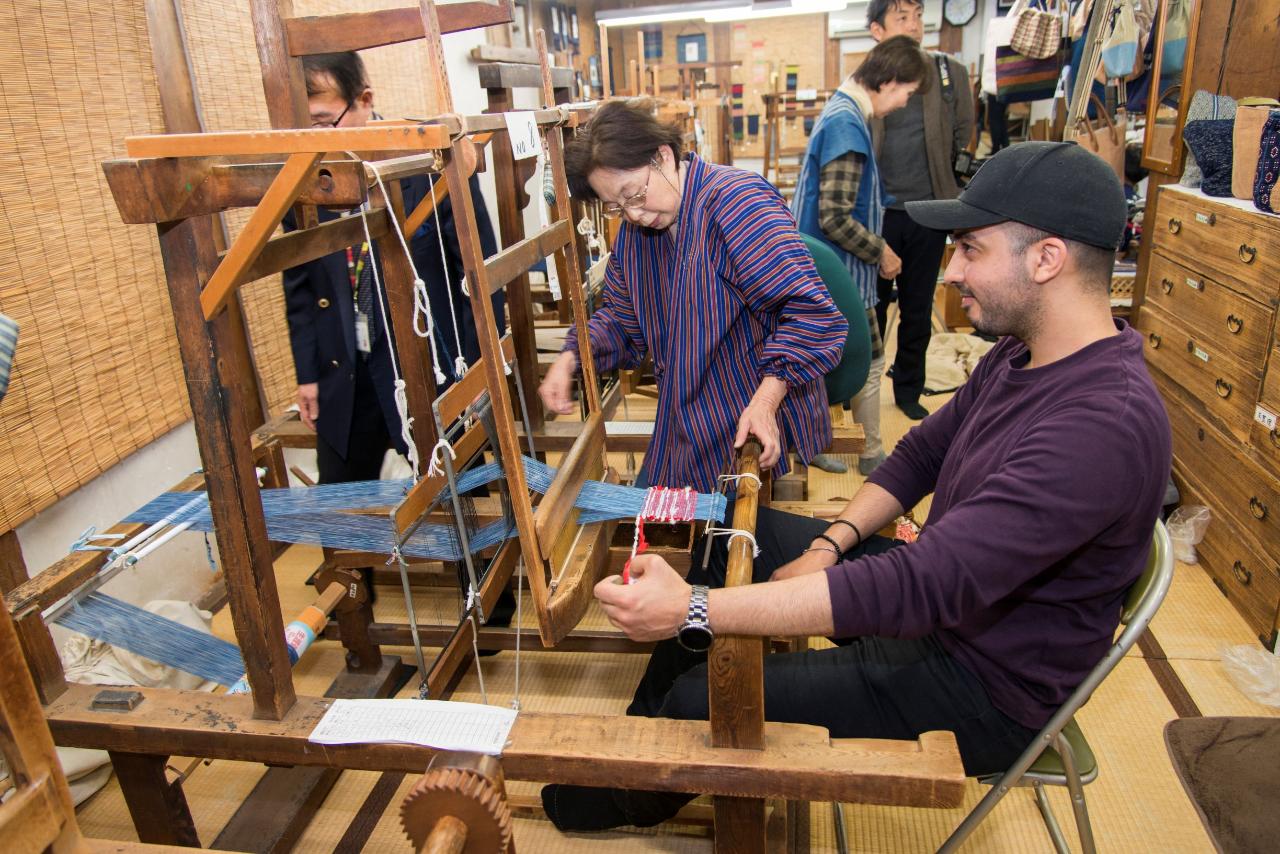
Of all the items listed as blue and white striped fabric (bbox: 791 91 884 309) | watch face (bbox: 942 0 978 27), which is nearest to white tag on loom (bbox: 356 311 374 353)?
blue and white striped fabric (bbox: 791 91 884 309)

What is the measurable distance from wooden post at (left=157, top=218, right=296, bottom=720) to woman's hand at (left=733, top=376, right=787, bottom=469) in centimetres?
95

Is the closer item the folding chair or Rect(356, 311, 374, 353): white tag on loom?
the folding chair

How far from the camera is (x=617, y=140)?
5.88ft

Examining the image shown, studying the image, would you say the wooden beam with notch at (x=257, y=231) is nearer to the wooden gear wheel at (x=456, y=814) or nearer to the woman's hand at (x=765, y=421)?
the wooden gear wheel at (x=456, y=814)

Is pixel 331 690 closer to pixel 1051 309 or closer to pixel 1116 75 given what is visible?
pixel 1051 309

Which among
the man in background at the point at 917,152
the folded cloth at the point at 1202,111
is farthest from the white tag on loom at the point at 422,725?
the folded cloth at the point at 1202,111

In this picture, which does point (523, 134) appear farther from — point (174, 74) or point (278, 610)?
point (174, 74)

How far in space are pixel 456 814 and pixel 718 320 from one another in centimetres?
124

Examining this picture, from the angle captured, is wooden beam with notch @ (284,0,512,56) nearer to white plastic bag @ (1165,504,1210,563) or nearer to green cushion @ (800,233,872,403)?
green cushion @ (800,233,872,403)

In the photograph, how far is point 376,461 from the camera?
2664 millimetres

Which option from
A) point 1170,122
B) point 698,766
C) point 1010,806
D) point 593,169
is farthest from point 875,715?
point 1170,122

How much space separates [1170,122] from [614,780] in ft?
11.6

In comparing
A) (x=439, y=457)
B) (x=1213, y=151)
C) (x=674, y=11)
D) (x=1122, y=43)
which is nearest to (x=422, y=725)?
(x=439, y=457)

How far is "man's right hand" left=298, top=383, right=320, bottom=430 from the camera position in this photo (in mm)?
2434
